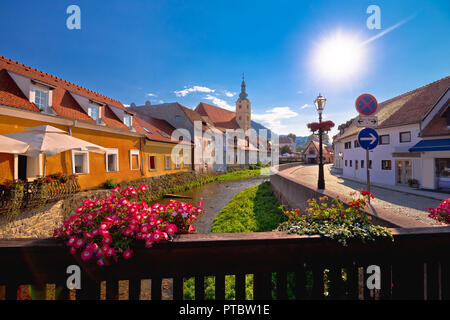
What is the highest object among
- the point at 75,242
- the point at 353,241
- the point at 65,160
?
the point at 65,160

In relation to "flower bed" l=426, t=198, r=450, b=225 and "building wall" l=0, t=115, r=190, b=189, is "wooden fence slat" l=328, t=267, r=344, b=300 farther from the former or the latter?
"building wall" l=0, t=115, r=190, b=189

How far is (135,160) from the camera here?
1405 centimetres

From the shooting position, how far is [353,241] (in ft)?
5.71

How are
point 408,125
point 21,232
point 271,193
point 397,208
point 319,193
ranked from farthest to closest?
point 271,193 → point 408,125 → point 397,208 → point 319,193 → point 21,232

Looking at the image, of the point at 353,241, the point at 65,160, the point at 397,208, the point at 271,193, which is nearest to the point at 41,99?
the point at 65,160

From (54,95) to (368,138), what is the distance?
14259 mm

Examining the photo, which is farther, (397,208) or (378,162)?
(378,162)

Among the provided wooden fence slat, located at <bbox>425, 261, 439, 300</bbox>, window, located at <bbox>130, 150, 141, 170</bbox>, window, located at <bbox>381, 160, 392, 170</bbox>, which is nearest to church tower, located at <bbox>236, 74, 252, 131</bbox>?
window, located at <bbox>381, 160, 392, 170</bbox>

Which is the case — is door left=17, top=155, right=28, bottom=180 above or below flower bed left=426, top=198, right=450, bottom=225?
above

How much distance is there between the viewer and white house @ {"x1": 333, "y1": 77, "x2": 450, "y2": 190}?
12508 mm

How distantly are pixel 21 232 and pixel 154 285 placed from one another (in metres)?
6.59

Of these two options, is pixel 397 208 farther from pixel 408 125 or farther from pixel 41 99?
pixel 41 99

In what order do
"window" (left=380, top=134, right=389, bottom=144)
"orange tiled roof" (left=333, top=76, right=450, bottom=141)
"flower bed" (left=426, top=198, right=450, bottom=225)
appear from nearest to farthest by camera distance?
"flower bed" (left=426, top=198, right=450, bottom=225), "orange tiled roof" (left=333, top=76, right=450, bottom=141), "window" (left=380, top=134, right=389, bottom=144)

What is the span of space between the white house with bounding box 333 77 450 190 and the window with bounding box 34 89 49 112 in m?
22.1
